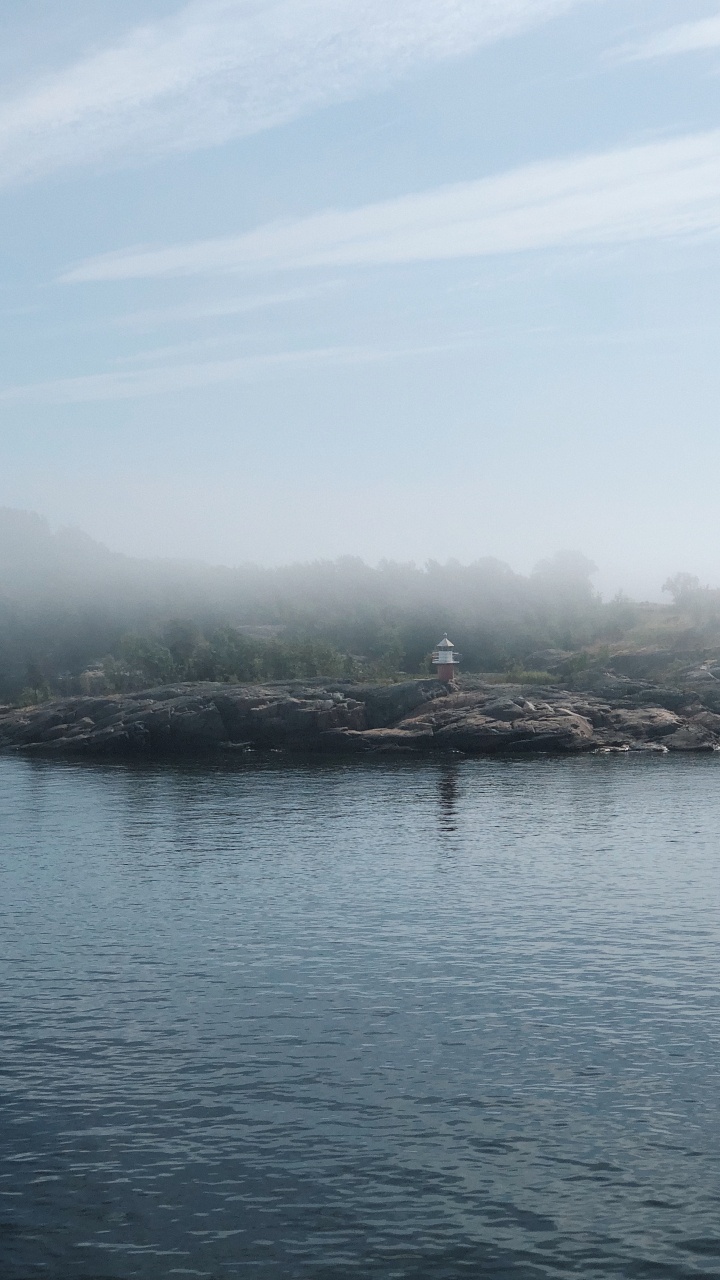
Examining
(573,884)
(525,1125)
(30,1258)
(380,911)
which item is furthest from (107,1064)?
(573,884)

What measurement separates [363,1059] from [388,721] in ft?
309

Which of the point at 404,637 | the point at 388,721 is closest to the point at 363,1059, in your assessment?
the point at 388,721

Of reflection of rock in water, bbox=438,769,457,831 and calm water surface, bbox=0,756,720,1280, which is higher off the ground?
reflection of rock in water, bbox=438,769,457,831

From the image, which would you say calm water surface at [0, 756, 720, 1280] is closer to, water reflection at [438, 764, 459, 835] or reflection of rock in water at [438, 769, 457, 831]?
water reflection at [438, 764, 459, 835]

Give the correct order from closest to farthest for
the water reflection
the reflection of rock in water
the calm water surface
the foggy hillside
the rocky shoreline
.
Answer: the calm water surface < the water reflection < the reflection of rock in water < the rocky shoreline < the foggy hillside

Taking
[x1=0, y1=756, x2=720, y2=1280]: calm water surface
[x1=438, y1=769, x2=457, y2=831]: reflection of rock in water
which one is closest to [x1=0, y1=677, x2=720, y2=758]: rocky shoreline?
[x1=438, y1=769, x2=457, y2=831]: reflection of rock in water

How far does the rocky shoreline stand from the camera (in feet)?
378

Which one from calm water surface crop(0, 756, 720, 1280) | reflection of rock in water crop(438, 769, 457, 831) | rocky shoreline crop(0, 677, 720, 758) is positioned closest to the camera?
calm water surface crop(0, 756, 720, 1280)

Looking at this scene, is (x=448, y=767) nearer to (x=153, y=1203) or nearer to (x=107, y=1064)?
(x=107, y=1064)

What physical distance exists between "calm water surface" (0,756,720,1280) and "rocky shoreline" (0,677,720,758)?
50.0 meters

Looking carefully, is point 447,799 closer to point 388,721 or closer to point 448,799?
point 448,799

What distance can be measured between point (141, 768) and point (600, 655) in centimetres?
6564

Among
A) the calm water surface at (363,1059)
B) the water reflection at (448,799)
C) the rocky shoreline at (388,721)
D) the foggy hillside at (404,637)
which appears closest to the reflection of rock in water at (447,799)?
the water reflection at (448,799)

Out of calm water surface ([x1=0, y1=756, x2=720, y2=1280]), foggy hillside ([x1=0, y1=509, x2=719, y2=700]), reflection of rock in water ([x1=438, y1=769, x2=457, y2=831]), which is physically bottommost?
calm water surface ([x1=0, y1=756, x2=720, y2=1280])
